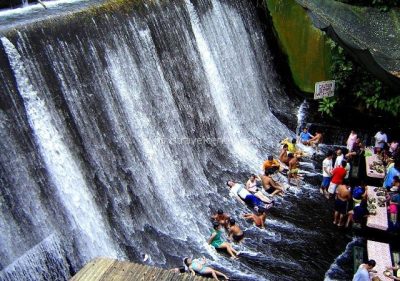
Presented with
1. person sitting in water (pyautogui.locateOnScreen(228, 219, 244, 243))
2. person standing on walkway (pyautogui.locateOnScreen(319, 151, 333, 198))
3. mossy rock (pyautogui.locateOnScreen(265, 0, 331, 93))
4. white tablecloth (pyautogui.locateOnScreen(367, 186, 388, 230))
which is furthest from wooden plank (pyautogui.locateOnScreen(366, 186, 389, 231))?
mossy rock (pyautogui.locateOnScreen(265, 0, 331, 93))

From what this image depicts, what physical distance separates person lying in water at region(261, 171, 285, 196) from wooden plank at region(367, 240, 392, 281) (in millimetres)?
2767

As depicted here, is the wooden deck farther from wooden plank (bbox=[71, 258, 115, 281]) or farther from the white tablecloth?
the white tablecloth

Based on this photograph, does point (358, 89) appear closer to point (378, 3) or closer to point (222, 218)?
point (378, 3)

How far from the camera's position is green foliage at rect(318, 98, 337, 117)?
545 inches

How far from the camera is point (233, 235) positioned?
923cm

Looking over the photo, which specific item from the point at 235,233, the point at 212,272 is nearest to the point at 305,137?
the point at 235,233

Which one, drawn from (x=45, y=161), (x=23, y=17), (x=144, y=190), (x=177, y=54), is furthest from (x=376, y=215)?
(x=23, y=17)

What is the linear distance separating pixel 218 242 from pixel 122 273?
14.7ft

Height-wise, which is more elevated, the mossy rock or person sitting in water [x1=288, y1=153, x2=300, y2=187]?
the mossy rock

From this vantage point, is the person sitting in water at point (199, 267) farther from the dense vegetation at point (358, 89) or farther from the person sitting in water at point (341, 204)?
the dense vegetation at point (358, 89)

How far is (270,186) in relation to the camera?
36.0ft

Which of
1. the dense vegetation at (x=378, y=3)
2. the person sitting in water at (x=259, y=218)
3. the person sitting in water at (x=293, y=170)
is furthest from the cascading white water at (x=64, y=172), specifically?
the dense vegetation at (x=378, y=3)

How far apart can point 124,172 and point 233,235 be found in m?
2.58

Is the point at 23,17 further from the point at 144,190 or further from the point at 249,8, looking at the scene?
the point at 249,8
